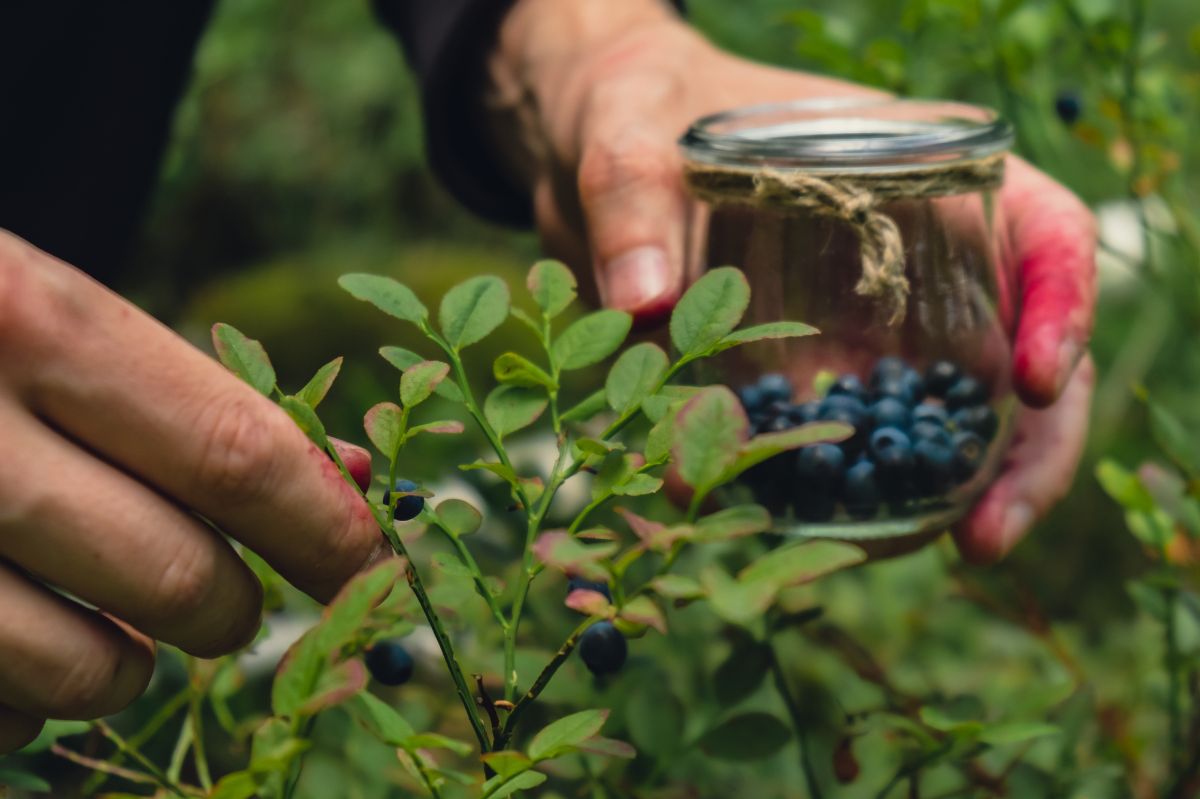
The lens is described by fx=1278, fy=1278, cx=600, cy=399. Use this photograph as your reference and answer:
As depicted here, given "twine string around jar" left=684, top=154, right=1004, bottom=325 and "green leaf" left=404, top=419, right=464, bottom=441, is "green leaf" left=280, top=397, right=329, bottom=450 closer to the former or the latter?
"green leaf" left=404, top=419, right=464, bottom=441

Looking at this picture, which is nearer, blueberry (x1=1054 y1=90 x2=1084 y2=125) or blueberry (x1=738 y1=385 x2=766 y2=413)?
blueberry (x1=738 y1=385 x2=766 y2=413)

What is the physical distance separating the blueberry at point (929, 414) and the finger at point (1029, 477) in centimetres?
16

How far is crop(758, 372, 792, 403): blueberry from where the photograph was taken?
0.91 metres

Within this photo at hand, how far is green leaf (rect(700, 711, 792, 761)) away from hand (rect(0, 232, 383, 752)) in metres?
0.27

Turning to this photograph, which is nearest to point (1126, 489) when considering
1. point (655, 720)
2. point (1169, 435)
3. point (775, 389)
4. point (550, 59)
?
point (1169, 435)

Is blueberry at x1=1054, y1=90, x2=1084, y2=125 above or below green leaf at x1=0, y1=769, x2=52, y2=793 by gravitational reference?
below

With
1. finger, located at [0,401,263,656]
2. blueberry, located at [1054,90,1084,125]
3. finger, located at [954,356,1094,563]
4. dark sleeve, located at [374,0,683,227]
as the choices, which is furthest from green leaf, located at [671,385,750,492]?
dark sleeve, located at [374,0,683,227]

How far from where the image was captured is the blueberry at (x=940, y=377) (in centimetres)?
94

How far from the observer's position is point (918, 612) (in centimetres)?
146

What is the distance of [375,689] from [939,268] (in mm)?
693

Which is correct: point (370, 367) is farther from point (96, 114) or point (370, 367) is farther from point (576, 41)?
point (576, 41)

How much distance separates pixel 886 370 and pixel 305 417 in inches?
18.8

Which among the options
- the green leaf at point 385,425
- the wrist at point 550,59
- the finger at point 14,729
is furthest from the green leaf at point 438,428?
the wrist at point 550,59

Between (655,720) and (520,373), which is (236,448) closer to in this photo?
(520,373)
